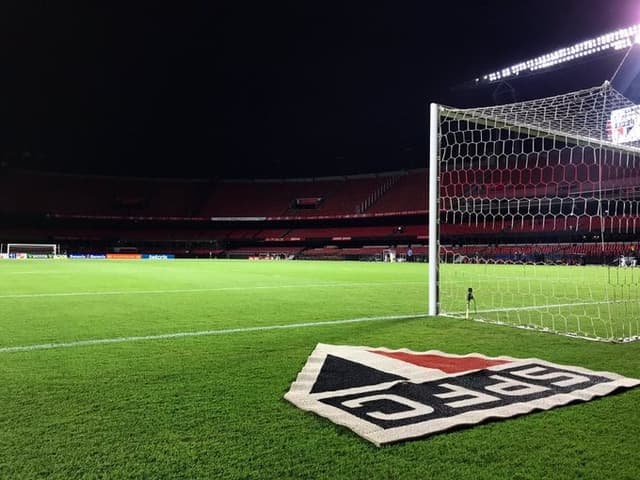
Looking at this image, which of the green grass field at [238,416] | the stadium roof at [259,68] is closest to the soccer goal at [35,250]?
the stadium roof at [259,68]

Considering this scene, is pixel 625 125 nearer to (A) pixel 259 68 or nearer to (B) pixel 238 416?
(B) pixel 238 416

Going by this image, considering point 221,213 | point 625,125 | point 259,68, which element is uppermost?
point 259,68

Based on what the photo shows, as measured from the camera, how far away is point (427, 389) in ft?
10.1

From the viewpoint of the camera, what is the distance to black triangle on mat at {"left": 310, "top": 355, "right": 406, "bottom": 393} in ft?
10.4

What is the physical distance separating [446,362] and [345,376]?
0.95 m

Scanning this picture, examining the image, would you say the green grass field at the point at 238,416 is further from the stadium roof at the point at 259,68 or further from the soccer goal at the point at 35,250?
the soccer goal at the point at 35,250

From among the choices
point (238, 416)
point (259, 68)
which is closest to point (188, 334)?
point (238, 416)

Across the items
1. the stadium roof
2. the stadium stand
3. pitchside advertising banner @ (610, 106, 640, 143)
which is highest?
the stadium roof

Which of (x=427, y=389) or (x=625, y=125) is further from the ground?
(x=625, y=125)

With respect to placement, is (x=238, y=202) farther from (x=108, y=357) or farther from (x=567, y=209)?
(x=108, y=357)

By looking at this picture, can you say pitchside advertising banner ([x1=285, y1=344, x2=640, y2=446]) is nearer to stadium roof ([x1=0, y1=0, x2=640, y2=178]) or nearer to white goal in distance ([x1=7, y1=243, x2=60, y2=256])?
stadium roof ([x1=0, y1=0, x2=640, y2=178])

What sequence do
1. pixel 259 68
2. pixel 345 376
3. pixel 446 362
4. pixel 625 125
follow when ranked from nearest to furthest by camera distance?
pixel 345 376 → pixel 446 362 → pixel 625 125 → pixel 259 68

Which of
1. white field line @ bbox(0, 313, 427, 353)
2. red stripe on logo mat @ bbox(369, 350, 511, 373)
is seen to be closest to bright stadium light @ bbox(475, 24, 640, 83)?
white field line @ bbox(0, 313, 427, 353)

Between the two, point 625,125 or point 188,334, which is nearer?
point 188,334
